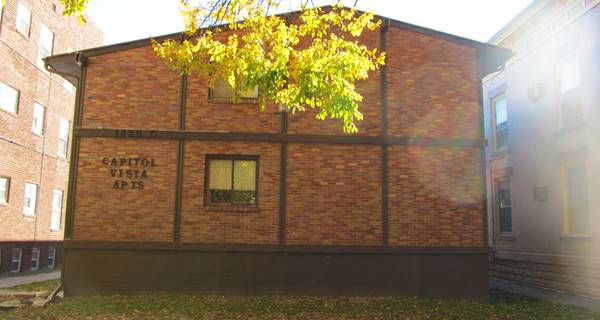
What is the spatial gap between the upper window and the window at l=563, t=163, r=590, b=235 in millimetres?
18565

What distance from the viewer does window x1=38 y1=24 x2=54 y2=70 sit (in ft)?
67.0

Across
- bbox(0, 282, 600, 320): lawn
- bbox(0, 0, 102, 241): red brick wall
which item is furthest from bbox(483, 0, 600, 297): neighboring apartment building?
bbox(0, 0, 102, 241): red brick wall

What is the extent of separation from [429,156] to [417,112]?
108cm

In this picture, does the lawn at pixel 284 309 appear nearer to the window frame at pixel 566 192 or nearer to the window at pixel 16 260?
the window frame at pixel 566 192

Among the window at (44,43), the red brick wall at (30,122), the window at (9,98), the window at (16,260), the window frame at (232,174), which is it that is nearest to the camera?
the window frame at (232,174)

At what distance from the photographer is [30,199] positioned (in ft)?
65.3

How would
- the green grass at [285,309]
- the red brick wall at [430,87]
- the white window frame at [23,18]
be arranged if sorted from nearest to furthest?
the green grass at [285,309], the red brick wall at [430,87], the white window frame at [23,18]

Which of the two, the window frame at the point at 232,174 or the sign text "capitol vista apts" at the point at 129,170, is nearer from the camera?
the sign text "capitol vista apts" at the point at 129,170

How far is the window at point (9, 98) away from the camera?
17.7 metres

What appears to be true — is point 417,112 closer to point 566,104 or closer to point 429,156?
point 429,156

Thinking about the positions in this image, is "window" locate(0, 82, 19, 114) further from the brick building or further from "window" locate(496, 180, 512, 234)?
"window" locate(496, 180, 512, 234)

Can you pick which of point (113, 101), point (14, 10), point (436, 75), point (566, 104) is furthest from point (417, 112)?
point (14, 10)

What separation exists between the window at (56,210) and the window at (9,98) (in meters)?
4.47

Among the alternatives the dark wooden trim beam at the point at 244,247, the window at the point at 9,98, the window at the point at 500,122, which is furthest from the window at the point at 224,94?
the window at the point at 9,98
